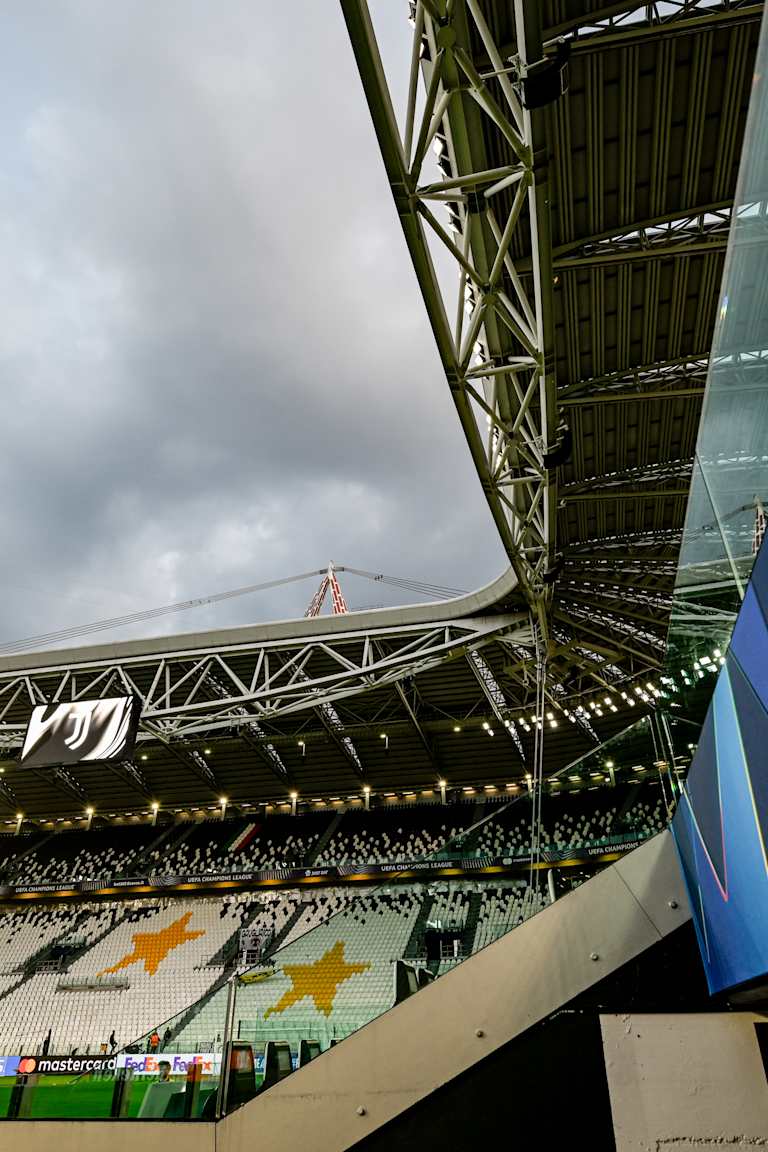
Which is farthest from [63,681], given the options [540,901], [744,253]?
[744,253]

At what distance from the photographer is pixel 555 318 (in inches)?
402

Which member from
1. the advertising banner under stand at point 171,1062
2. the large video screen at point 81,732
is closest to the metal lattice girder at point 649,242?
the advertising banner under stand at point 171,1062

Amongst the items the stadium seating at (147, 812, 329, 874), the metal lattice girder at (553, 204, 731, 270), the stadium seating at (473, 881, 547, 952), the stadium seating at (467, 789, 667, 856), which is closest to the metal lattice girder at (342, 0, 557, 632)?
the metal lattice girder at (553, 204, 731, 270)

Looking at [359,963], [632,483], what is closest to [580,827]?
[359,963]

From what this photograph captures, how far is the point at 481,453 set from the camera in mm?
11242

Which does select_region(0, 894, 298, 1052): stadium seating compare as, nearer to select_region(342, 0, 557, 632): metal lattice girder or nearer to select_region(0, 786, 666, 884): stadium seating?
select_region(0, 786, 666, 884): stadium seating

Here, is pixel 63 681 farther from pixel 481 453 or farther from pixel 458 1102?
pixel 458 1102

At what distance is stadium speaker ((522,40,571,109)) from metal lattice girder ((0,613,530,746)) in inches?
477

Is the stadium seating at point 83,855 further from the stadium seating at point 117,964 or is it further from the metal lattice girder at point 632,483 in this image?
the metal lattice girder at point 632,483

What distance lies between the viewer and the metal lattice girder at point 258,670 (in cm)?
1786

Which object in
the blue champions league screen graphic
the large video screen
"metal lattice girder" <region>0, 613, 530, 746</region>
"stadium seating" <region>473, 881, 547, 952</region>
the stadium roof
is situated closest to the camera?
the blue champions league screen graphic

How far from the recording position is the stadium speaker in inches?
252

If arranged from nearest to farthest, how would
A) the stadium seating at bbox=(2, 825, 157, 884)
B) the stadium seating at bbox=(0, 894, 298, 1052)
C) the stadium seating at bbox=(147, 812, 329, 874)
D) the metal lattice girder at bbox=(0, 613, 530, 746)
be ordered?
the metal lattice girder at bbox=(0, 613, 530, 746)
the stadium seating at bbox=(0, 894, 298, 1052)
the stadium seating at bbox=(147, 812, 329, 874)
the stadium seating at bbox=(2, 825, 157, 884)

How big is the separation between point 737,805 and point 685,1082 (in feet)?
10.8
